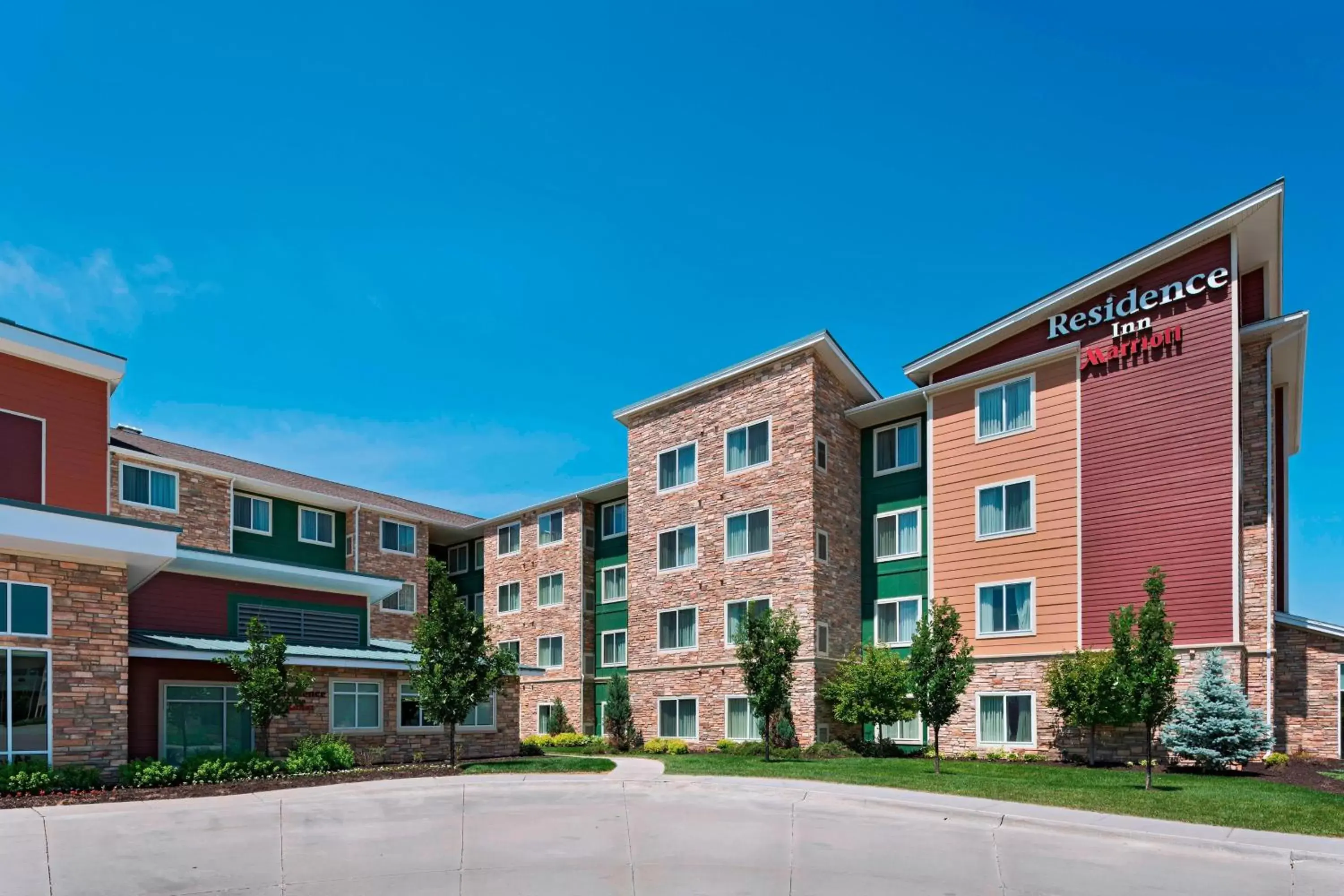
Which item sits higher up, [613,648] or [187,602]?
[187,602]

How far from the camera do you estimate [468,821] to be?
14602mm

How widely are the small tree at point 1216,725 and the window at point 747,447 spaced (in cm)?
1349

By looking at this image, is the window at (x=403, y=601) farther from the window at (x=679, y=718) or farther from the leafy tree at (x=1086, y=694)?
the leafy tree at (x=1086, y=694)

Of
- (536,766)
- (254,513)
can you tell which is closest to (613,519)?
(254,513)

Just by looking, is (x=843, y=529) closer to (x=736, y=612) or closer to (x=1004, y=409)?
(x=736, y=612)

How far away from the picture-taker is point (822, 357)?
102 feet

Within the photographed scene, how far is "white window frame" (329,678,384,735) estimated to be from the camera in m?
24.2

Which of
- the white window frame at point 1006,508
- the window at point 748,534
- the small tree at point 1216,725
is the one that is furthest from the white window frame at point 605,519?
the small tree at point 1216,725

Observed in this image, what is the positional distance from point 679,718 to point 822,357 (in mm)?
12811

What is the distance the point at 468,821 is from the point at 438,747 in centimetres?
1301

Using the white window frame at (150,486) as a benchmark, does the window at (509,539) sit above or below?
below

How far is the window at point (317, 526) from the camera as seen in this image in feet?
128

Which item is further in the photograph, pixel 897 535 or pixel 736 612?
pixel 736 612

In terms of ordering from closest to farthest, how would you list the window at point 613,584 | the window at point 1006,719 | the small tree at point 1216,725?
the small tree at point 1216,725 → the window at point 1006,719 → the window at point 613,584
